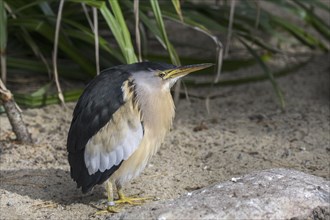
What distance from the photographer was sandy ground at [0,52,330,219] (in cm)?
404

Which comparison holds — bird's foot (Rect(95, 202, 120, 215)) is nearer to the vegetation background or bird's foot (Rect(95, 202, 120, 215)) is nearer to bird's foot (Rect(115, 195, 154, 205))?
bird's foot (Rect(115, 195, 154, 205))

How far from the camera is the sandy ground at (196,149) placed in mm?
4043

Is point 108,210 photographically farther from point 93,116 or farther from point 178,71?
point 178,71

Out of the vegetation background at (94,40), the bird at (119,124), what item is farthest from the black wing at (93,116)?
the vegetation background at (94,40)

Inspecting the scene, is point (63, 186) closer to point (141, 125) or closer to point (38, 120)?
point (141, 125)

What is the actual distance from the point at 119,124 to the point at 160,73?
0.35m

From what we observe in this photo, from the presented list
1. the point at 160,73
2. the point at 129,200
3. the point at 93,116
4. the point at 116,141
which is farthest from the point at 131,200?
the point at 160,73

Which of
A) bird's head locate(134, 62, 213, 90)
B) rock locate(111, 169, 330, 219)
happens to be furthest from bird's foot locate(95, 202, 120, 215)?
bird's head locate(134, 62, 213, 90)

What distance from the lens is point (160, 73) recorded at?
153 inches

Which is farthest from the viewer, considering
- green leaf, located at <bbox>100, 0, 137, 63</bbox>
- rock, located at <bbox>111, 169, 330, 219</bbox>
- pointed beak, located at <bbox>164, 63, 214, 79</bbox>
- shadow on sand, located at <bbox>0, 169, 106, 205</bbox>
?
green leaf, located at <bbox>100, 0, 137, 63</bbox>

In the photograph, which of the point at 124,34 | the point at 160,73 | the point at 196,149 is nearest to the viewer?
the point at 160,73

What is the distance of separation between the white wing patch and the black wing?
25 millimetres

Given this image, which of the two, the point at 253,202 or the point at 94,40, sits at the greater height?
the point at 94,40

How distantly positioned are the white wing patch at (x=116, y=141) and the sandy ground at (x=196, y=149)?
27 cm
